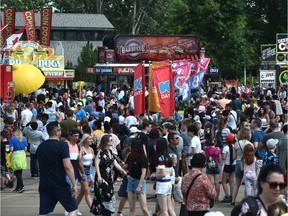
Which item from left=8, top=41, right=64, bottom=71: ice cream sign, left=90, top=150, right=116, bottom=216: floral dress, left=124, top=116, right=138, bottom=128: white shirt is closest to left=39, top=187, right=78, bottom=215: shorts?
left=90, top=150, right=116, bottom=216: floral dress

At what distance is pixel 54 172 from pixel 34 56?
1309 inches

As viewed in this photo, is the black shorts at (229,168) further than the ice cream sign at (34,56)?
No

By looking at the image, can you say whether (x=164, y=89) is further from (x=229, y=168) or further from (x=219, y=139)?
(x=229, y=168)

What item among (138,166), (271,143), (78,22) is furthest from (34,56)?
(78,22)

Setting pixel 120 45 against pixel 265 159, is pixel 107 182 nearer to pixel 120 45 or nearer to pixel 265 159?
pixel 265 159

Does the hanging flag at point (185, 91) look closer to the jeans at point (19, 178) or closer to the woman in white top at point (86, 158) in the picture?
the jeans at point (19, 178)

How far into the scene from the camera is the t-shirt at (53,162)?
37.9 ft

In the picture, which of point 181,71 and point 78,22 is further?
point 78,22

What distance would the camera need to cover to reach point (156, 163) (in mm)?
13453

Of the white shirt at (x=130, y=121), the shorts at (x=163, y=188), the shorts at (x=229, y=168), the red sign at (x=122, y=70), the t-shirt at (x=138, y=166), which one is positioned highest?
the red sign at (x=122, y=70)

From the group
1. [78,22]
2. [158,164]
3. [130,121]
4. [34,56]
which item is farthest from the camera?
[78,22]

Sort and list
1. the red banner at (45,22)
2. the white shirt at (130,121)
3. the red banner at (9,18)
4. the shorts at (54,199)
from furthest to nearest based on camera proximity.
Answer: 1. the red banner at (45,22)
2. the red banner at (9,18)
3. the white shirt at (130,121)
4. the shorts at (54,199)

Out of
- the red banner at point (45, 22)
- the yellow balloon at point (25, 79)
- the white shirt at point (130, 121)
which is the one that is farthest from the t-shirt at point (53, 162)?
the red banner at point (45, 22)

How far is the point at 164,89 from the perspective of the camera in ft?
70.1
